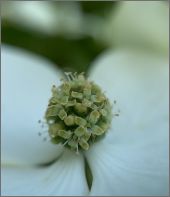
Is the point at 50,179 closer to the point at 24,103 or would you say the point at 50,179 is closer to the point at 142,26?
the point at 24,103

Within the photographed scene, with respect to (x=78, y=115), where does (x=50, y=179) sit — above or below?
below

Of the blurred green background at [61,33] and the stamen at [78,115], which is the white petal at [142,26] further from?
the stamen at [78,115]

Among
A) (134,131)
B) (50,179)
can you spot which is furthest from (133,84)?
(50,179)

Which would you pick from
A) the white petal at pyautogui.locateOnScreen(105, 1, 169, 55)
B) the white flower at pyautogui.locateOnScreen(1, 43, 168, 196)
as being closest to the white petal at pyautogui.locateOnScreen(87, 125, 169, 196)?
the white flower at pyautogui.locateOnScreen(1, 43, 168, 196)

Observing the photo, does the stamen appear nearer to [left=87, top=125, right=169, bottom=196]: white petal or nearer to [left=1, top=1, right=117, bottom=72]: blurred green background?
[left=87, top=125, right=169, bottom=196]: white petal

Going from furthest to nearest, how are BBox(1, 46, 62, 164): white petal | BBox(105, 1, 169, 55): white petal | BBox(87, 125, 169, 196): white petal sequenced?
BBox(105, 1, 169, 55): white petal
BBox(1, 46, 62, 164): white petal
BBox(87, 125, 169, 196): white petal

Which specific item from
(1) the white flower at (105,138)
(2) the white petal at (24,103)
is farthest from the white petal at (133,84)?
(2) the white petal at (24,103)
